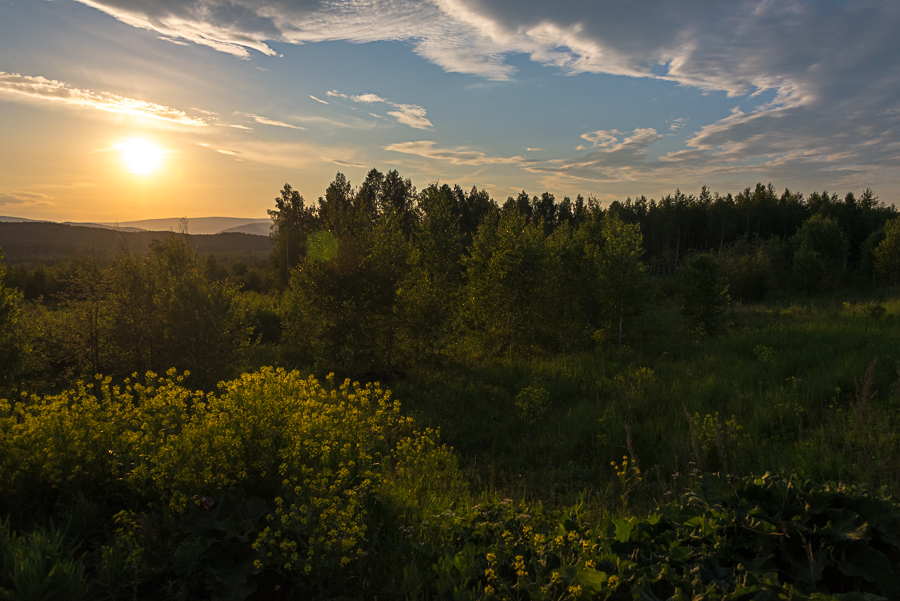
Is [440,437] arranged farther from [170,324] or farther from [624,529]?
[170,324]

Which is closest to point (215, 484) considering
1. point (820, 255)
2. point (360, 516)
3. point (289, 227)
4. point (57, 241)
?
point (360, 516)

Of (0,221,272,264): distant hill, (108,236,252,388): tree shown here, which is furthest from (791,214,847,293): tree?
(0,221,272,264): distant hill

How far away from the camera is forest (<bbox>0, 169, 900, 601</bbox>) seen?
10.3 ft

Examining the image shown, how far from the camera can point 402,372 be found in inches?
627

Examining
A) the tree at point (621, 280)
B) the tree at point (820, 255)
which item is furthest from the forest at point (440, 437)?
the tree at point (820, 255)

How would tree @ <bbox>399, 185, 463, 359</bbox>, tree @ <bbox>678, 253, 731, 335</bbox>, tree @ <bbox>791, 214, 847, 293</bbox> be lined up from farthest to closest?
tree @ <bbox>791, 214, 847, 293</bbox> → tree @ <bbox>678, 253, 731, 335</bbox> → tree @ <bbox>399, 185, 463, 359</bbox>

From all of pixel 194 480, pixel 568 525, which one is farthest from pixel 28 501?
pixel 568 525

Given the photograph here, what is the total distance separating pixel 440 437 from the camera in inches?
368

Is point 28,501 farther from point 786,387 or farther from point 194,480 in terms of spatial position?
point 786,387

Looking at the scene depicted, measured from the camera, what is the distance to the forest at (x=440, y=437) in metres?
3.14

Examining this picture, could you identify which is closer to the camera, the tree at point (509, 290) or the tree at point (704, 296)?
the tree at point (509, 290)

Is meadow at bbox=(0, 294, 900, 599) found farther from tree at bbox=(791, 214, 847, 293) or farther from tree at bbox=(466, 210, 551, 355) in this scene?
tree at bbox=(791, 214, 847, 293)

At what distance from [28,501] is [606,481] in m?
6.82

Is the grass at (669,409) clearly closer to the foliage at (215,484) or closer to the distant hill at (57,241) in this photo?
the foliage at (215,484)
